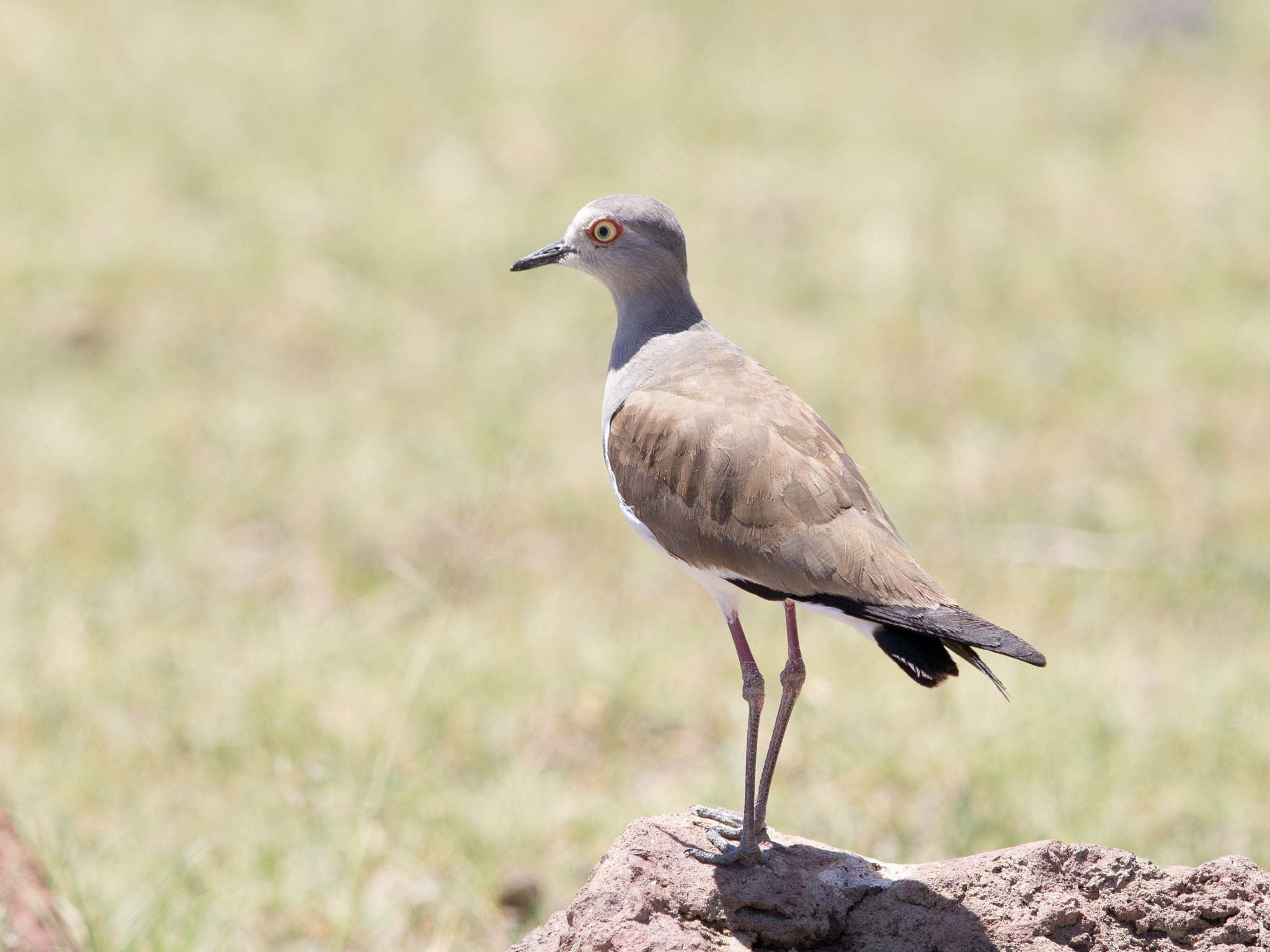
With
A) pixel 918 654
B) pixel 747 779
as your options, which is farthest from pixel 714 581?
pixel 918 654

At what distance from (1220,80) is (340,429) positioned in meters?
10.6

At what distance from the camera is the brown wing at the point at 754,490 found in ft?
11.2

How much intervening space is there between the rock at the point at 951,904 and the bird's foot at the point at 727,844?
2cm

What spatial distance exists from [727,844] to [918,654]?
80cm

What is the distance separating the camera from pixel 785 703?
3764mm

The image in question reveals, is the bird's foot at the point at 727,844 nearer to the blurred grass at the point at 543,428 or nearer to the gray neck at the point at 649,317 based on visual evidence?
the blurred grass at the point at 543,428

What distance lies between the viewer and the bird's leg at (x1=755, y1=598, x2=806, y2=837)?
3639 mm

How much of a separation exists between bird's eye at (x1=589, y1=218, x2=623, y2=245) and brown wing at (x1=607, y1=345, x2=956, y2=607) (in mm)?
521

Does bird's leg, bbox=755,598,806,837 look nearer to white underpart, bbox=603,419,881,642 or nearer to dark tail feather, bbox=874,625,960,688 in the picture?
white underpart, bbox=603,419,881,642

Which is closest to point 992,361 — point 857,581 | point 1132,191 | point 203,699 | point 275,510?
point 1132,191

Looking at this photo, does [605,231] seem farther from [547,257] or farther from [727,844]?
[727,844]

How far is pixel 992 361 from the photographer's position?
9.78 metres

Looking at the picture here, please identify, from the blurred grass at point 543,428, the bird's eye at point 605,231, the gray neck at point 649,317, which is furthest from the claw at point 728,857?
the bird's eye at point 605,231

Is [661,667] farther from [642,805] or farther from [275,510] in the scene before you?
[275,510]
